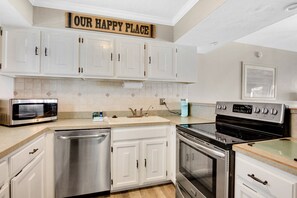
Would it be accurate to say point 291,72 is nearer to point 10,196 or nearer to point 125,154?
point 125,154

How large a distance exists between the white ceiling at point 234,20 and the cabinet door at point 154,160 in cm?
143

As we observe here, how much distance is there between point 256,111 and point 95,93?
6.41ft

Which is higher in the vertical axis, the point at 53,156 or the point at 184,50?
the point at 184,50

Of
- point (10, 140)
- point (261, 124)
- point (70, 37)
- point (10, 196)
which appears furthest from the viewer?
point (70, 37)

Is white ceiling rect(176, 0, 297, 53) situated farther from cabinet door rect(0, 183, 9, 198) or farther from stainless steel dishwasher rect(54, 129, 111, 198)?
cabinet door rect(0, 183, 9, 198)

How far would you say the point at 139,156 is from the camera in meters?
1.88

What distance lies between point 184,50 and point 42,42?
186 cm

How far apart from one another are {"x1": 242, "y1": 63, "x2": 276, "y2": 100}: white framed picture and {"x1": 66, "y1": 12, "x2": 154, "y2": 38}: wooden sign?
2265 mm

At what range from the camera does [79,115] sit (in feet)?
7.26

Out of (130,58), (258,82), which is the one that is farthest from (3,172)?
(258,82)

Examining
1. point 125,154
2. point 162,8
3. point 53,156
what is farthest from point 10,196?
point 162,8

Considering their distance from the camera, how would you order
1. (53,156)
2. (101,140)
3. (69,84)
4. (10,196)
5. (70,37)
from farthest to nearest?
(69,84) < (70,37) < (101,140) < (53,156) < (10,196)

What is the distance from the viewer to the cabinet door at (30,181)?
1058 mm

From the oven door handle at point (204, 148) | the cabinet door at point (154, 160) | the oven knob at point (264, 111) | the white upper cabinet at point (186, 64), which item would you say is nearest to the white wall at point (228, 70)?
the white upper cabinet at point (186, 64)
